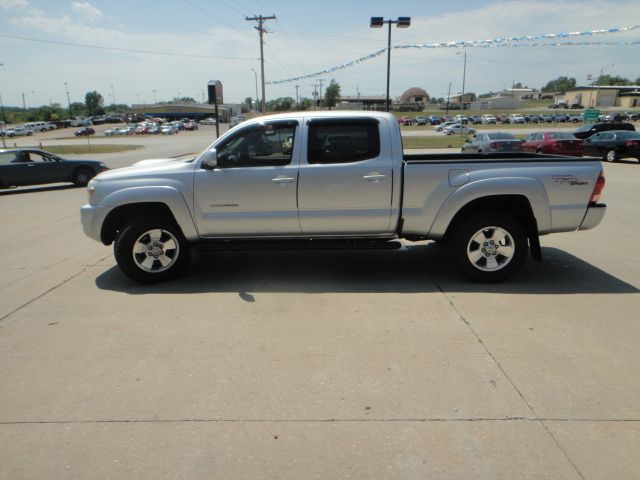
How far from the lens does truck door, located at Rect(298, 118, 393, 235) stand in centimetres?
511

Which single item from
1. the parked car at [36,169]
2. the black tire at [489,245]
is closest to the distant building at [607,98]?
the parked car at [36,169]

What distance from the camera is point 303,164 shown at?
516 centimetres

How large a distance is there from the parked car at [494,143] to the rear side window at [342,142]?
1499 cm

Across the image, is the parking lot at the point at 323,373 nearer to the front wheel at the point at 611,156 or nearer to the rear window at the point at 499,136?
the rear window at the point at 499,136

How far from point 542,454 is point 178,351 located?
2.71m

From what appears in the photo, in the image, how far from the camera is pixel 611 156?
20422 mm

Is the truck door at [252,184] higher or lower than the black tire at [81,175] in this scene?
higher

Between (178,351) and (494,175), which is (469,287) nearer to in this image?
(494,175)

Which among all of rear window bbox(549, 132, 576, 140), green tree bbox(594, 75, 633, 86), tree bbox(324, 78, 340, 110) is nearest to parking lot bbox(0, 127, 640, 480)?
rear window bbox(549, 132, 576, 140)

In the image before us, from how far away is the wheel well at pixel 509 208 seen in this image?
518 centimetres

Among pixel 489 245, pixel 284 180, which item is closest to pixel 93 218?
pixel 284 180

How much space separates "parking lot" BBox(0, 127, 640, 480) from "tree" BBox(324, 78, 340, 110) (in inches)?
4403

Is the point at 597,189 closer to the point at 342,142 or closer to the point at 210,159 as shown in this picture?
the point at 342,142

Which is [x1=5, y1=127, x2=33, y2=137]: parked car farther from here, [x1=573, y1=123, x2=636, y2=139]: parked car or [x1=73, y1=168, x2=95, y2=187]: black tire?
[x1=573, y1=123, x2=636, y2=139]: parked car
